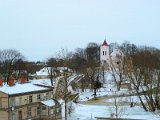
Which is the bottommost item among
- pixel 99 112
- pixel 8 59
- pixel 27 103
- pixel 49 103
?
pixel 99 112

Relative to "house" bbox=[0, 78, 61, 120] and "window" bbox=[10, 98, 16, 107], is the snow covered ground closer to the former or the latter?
"house" bbox=[0, 78, 61, 120]

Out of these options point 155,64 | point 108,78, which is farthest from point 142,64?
point 108,78

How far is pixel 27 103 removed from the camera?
1683 inches

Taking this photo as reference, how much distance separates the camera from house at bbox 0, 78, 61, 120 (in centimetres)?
4034

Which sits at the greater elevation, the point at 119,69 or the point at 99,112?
the point at 119,69

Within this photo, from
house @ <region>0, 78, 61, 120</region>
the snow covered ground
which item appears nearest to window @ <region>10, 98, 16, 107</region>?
house @ <region>0, 78, 61, 120</region>

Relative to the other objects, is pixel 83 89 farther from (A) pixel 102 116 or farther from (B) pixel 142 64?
(A) pixel 102 116

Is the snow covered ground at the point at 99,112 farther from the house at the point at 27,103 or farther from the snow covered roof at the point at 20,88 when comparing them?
the snow covered roof at the point at 20,88

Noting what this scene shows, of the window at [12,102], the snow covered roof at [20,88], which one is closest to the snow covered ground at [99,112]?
the snow covered roof at [20,88]

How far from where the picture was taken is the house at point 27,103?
40344 millimetres

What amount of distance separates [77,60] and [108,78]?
35038 mm

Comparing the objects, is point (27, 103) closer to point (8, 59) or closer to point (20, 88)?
point (20, 88)

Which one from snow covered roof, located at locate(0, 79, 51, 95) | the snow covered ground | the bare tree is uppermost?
the bare tree

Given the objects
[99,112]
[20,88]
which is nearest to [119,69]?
[99,112]
